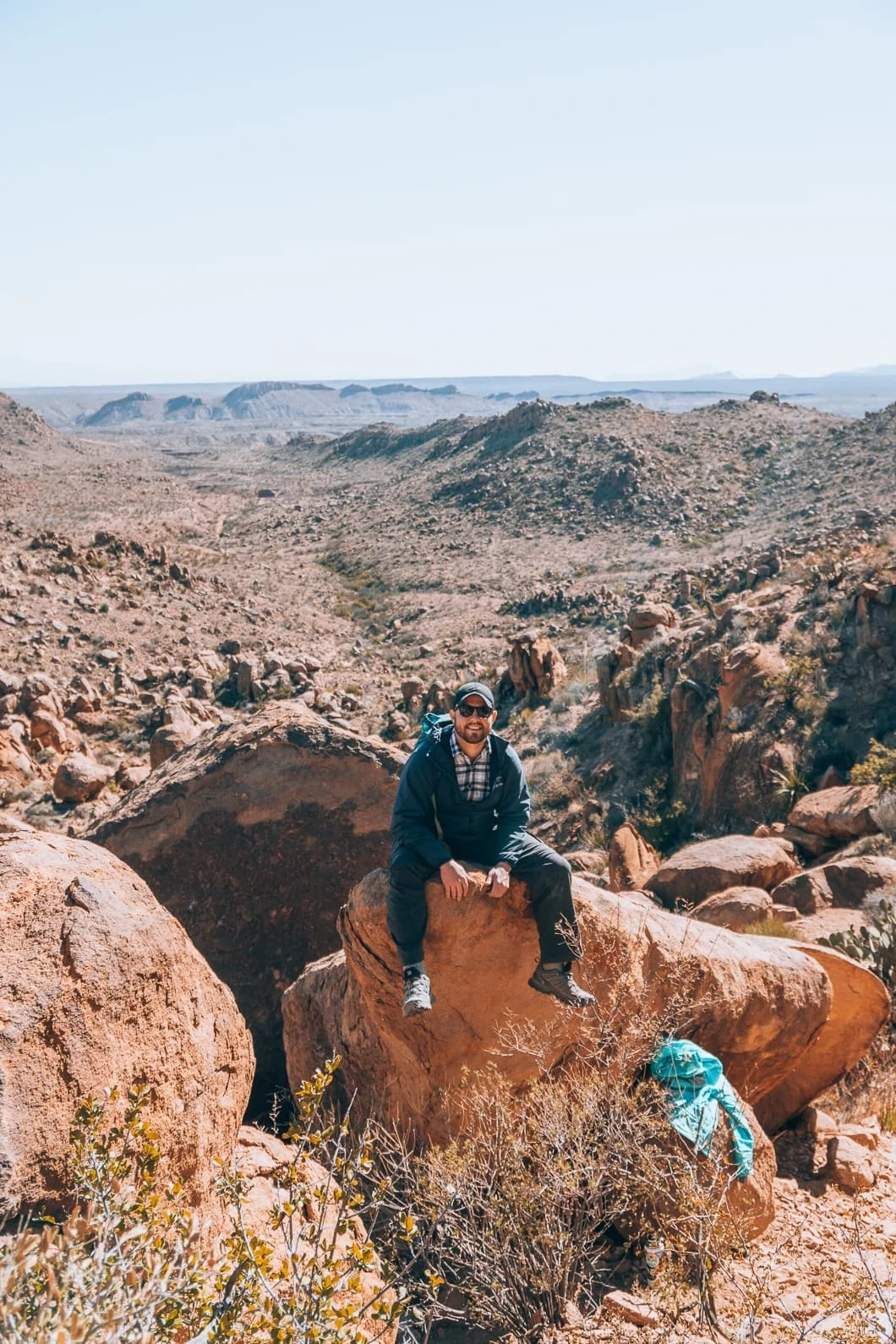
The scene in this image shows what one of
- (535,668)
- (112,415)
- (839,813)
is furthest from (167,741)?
(112,415)

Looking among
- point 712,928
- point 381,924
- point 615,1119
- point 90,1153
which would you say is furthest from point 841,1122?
point 90,1153

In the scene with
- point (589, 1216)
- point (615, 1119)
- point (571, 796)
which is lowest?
point (571, 796)

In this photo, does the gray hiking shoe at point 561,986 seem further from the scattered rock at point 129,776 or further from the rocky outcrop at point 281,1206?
the scattered rock at point 129,776

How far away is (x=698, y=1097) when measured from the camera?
410 centimetres

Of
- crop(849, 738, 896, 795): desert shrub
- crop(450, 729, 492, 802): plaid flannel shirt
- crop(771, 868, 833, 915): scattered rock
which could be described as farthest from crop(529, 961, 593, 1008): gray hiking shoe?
crop(849, 738, 896, 795): desert shrub

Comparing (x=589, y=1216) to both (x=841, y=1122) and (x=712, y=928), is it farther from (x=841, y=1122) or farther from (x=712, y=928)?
(x=841, y=1122)

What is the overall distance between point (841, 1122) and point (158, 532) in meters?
41.3

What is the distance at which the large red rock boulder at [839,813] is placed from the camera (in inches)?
373

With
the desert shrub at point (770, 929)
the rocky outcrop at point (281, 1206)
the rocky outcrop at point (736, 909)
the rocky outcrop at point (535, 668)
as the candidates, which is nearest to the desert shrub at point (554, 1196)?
the rocky outcrop at point (281, 1206)

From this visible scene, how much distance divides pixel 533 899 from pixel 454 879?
0.38m

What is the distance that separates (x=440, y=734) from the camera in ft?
13.8

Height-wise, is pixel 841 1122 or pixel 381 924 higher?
pixel 381 924

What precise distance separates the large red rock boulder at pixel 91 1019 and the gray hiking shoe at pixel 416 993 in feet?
2.60

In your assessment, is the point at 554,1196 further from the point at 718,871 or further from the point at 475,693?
the point at 718,871
